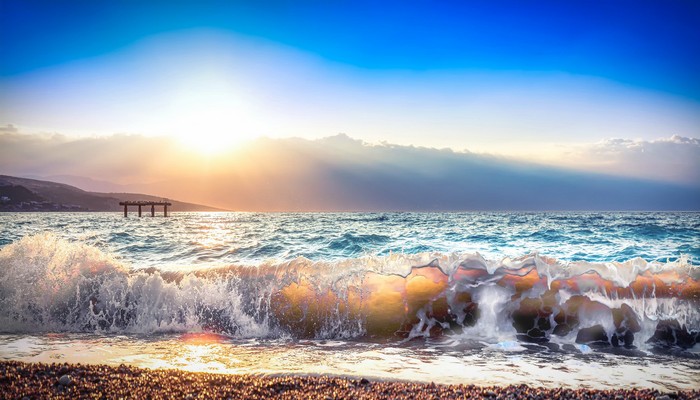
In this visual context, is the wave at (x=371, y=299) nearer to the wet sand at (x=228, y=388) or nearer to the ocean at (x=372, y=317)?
A: the ocean at (x=372, y=317)

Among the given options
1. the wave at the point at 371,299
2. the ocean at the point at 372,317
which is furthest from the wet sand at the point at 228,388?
the wave at the point at 371,299

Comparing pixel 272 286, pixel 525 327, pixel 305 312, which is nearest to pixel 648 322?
pixel 525 327

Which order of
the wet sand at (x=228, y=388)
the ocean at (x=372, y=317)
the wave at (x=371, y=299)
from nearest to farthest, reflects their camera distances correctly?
the wet sand at (x=228, y=388) → the ocean at (x=372, y=317) → the wave at (x=371, y=299)

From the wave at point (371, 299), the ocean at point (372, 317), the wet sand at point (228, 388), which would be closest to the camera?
the wet sand at point (228, 388)

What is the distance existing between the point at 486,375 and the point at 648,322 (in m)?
4.19

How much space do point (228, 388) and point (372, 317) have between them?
13.0 feet

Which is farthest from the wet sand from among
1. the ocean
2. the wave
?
the wave

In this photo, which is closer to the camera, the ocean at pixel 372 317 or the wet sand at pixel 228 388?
the wet sand at pixel 228 388

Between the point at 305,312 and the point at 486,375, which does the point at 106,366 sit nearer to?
the point at 305,312

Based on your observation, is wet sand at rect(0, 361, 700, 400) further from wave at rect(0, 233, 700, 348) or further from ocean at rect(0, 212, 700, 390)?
wave at rect(0, 233, 700, 348)

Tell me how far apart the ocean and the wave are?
0.03 metres

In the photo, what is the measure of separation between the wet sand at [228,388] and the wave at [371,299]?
2.80m

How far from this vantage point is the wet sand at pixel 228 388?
4246 millimetres

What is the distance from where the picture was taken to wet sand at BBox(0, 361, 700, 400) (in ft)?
13.9
